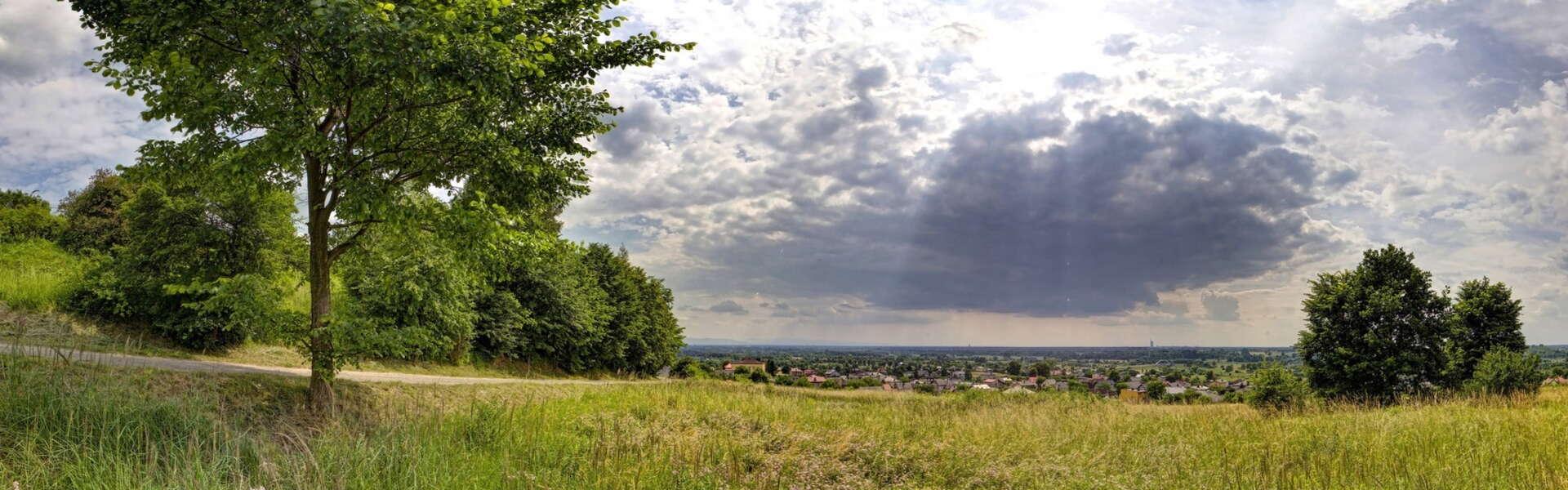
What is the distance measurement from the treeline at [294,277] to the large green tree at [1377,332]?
34.5m

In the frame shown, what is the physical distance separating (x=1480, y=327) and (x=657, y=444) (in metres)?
38.8

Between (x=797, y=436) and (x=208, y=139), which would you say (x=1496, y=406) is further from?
(x=208, y=139)

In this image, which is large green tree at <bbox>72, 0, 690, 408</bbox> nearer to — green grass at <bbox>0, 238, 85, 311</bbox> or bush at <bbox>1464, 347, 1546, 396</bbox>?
green grass at <bbox>0, 238, 85, 311</bbox>

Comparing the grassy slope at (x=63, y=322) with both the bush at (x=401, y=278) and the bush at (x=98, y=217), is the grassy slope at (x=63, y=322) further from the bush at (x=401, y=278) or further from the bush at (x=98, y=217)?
the bush at (x=401, y=278)

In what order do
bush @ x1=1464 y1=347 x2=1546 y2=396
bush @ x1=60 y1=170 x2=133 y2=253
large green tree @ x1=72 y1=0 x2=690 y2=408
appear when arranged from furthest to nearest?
bush @ x1=60 y1=170 x2=133 y2=253 < bush @ x1=1464 y1=347 x2=1546 y2=396 < large green tree @ x1=72 y1=0 x2=690 y2=408

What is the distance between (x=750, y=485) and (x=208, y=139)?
32.0 feet

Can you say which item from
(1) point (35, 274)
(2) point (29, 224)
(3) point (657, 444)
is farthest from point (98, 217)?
(3) point (657, 444)

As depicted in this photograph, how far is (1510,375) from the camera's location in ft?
81.2

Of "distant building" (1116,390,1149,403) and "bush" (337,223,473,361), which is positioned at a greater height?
"bush" (337,223,473,361)

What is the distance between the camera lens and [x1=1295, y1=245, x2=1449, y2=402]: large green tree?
32.4 meters

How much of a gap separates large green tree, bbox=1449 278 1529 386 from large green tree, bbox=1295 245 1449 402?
2.08 feet

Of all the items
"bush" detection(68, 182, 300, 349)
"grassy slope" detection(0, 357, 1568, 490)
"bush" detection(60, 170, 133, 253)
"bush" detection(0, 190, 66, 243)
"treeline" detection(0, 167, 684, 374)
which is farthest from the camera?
Result: "bush" detection(0, 190, 66, 243)

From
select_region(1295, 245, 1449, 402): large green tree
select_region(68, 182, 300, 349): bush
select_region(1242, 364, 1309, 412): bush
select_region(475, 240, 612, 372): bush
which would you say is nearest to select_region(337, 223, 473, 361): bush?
select_region(68, 182, 300, 349): bush

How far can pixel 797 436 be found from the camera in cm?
1198
